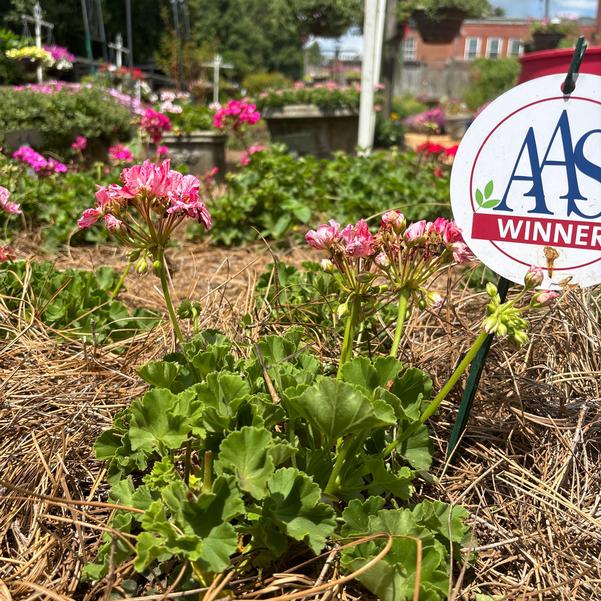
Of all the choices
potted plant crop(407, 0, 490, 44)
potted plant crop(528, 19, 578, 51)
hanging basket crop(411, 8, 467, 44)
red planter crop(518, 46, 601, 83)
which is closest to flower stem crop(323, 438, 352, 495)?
red planter crop(518, 46, 601, 83)

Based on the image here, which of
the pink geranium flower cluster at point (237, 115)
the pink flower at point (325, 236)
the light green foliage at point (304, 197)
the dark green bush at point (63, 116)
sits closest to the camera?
the pink flower at point (325, 236)

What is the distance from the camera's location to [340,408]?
1098mm

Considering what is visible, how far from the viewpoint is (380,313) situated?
203 centimetres

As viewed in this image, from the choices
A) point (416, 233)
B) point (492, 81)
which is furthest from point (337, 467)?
point (492, 81)

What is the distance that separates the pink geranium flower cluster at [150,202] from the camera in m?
1.31

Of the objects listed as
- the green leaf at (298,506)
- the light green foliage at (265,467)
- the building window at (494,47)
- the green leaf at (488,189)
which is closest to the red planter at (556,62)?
the green leaf at (488,189)

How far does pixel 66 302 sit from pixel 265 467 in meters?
1.28

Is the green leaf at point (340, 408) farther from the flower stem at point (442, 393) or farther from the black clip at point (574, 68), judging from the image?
the black clip at point (574, 68)

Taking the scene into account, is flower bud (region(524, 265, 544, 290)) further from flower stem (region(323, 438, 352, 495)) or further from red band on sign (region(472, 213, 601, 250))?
flower stem (region(323, 438, 352, 495))

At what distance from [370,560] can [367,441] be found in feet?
1.05

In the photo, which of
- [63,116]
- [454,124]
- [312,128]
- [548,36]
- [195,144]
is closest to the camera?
[195,144]

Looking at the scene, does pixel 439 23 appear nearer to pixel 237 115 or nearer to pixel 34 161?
pixel 237 115

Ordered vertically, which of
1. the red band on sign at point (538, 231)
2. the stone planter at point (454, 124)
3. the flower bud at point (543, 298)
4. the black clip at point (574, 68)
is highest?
the black clip at point (574, 68)

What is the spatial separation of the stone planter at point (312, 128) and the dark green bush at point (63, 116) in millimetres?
1864
